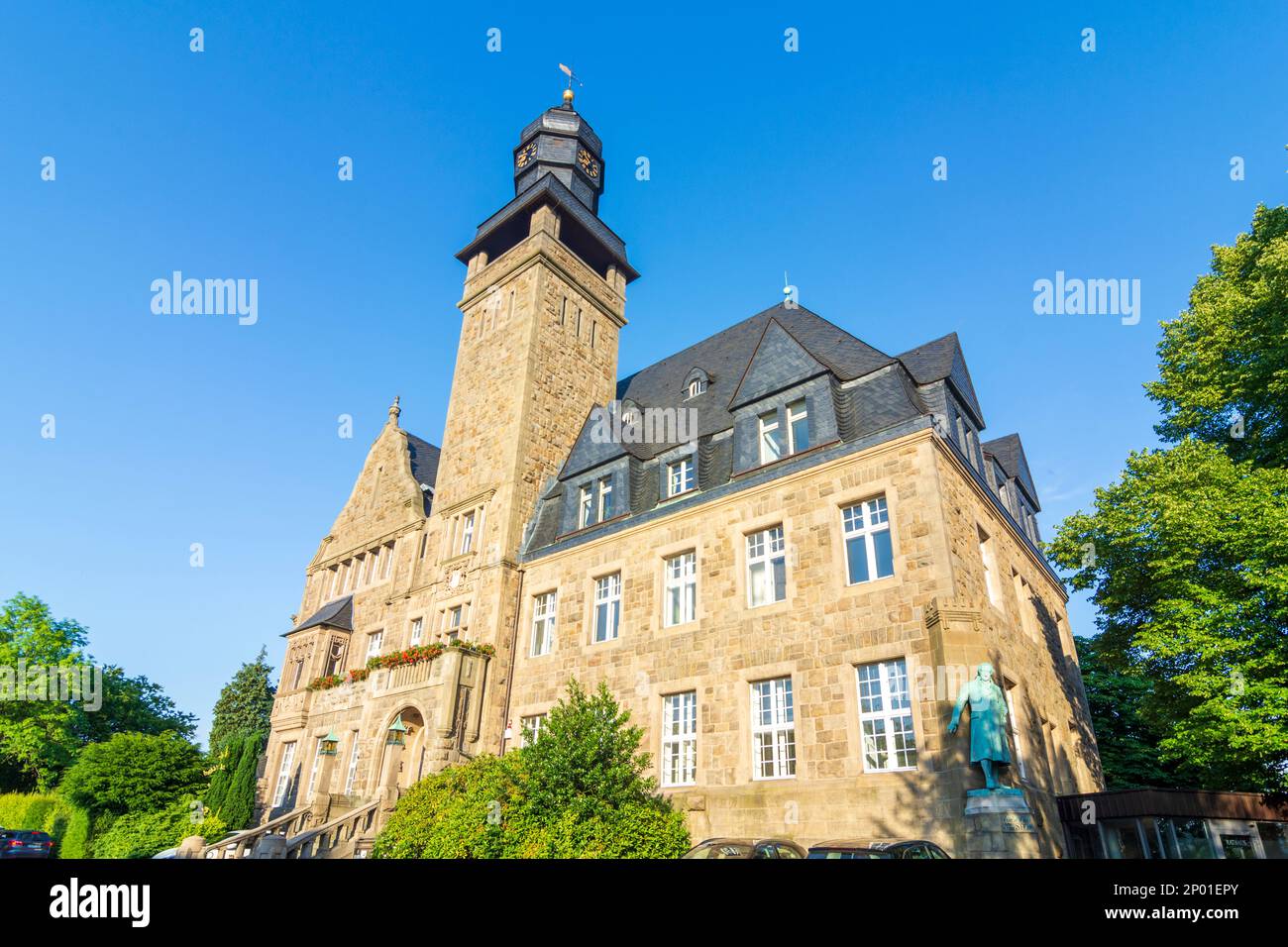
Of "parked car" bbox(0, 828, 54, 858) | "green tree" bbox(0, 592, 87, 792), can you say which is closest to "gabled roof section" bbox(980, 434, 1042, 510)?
"parked car" bbox(0, 828, 54, 858)

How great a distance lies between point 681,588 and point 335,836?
36.5ft

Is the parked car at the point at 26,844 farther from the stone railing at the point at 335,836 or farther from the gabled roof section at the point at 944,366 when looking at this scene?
the gabled roof section at the point at 944,366

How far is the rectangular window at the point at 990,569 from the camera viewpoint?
1803 cm

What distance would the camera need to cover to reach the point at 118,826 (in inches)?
1024

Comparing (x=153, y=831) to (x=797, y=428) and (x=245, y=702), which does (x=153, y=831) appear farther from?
(x=245, y=702)

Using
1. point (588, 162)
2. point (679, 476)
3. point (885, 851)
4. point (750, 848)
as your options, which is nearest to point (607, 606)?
point (679, 476)

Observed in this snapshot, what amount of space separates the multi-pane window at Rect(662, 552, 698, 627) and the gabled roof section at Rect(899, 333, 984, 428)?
7440 mm

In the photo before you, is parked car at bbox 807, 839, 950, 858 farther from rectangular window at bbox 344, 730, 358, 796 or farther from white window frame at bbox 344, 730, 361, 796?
rectangular window at bbox 344, 730, 358, 796

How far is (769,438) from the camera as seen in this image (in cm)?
1981

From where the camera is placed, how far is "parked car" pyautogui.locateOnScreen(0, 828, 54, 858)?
83.5ft

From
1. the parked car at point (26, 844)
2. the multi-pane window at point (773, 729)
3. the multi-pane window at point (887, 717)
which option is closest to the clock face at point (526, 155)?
the multi-pane window at point (773, 729)
